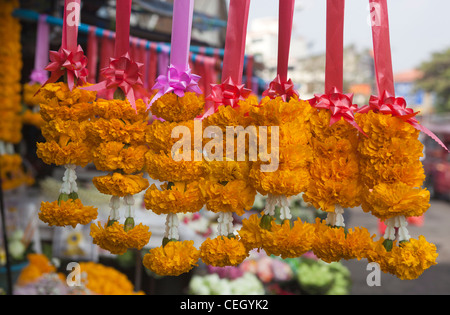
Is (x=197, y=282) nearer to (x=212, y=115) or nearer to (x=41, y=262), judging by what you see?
(x=41, y=262)

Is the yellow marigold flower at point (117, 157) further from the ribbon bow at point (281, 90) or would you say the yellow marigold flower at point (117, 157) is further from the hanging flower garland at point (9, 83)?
the hanging flower garland at point (9, 83)

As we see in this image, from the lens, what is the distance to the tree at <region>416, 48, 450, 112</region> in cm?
1805

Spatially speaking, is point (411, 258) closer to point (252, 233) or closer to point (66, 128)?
point (252, 233)

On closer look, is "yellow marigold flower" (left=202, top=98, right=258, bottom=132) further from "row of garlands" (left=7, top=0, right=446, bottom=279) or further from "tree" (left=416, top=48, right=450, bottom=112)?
"tree" (left=416, top=48, right=450, bottom=112)

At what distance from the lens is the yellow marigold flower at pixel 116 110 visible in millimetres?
1022

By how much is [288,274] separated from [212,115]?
2.04m

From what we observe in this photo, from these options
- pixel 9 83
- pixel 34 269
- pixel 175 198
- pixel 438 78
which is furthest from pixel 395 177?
pixel 438 78

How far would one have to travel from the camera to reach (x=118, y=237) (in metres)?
1.02

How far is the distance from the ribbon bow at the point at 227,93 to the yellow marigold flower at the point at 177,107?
0.17 feet

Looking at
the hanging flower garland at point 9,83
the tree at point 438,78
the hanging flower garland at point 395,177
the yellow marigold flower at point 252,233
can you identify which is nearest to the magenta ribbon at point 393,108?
the hanging flower garland at point 395,177

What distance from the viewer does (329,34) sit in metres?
1.03

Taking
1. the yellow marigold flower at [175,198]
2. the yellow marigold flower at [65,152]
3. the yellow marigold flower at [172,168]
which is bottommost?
the yellow marigold flower at [175,198]

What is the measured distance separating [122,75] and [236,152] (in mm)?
→ 371

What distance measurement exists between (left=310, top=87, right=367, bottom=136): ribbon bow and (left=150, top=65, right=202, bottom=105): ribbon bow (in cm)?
32
